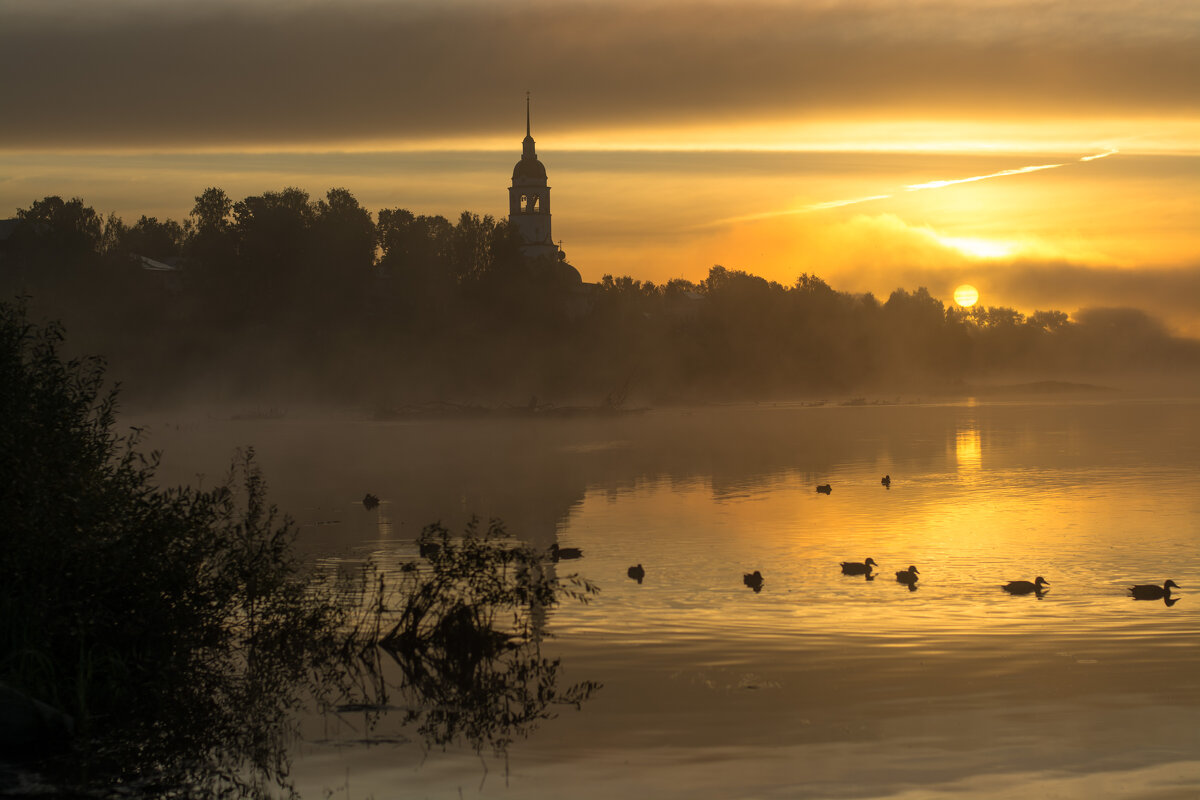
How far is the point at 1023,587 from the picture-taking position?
72.3 feet

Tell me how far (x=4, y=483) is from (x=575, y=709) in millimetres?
Answer: 7375

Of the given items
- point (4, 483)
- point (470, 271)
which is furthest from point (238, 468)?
point (470, 271)

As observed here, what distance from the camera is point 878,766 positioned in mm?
12719

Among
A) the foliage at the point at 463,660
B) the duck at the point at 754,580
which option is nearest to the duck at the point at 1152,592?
the duck at the point at 754,580

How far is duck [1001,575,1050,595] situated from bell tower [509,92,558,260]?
150706mm

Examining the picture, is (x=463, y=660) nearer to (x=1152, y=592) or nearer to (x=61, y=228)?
(x=1152, y=592)

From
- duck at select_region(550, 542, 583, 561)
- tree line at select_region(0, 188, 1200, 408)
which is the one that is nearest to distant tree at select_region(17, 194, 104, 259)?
tree line at select_region(0, 188, 1200, 408)

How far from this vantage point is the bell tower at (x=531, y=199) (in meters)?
172

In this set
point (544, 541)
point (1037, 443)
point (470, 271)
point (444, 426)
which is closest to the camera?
point (544, 541)

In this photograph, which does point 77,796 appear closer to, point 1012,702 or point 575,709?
point 575,709

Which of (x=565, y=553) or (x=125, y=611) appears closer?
(x=125, y=611)

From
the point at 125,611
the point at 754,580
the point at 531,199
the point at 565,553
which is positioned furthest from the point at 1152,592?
the point at 531,199

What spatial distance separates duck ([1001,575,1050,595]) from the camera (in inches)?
866

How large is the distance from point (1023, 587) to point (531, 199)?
155570mm
